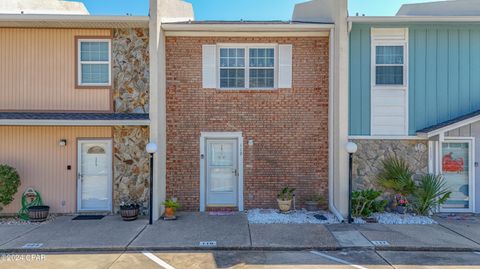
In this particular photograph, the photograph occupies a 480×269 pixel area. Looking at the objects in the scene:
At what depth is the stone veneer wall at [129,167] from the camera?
29.1ft

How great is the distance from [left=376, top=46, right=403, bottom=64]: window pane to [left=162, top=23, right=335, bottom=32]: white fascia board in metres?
1.58

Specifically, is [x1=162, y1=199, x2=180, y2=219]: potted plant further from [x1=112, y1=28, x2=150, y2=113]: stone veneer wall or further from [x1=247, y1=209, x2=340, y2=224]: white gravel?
[x1=112, y1=28, x2=150, y2=113]: stone veneer wall

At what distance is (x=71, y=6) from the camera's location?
40.5 ft

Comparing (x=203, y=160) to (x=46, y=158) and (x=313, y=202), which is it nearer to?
(x=313, y=202)

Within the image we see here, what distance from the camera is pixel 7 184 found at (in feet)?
26.8


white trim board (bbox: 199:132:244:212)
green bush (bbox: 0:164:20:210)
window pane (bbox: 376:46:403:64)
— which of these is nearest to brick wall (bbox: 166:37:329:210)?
white trim board (bbox: 199:132:244:212)

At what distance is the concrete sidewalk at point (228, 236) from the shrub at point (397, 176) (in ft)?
3.76

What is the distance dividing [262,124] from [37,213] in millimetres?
6499

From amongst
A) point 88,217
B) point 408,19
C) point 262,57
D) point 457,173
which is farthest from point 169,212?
point 408,19

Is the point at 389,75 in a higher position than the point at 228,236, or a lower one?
higher

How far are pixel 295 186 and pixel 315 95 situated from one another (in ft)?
9.02

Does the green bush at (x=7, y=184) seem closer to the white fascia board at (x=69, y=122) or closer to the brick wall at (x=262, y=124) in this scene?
the white fascia board at (x=69, y=122)

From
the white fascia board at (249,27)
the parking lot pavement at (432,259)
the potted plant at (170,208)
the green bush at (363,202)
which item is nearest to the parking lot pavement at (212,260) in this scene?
the parking lot pavement at (432,259)

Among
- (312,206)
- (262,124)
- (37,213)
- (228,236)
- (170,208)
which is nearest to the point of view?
(228,236)
